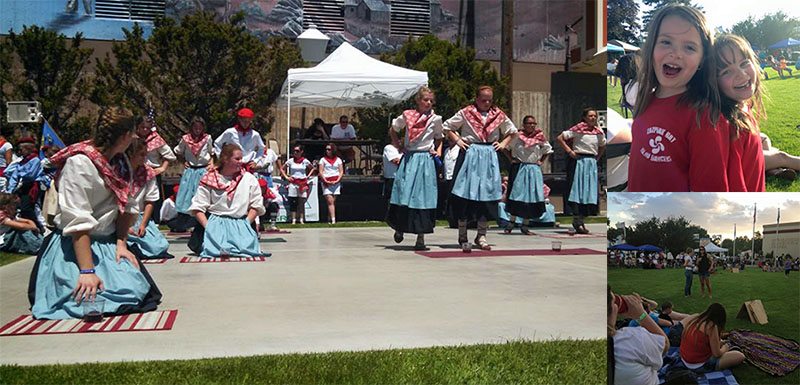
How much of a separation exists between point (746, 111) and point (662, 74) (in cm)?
30

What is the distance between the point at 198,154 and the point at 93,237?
6.11 m

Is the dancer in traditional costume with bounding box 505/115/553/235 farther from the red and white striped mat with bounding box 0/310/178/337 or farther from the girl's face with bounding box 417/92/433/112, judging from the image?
the red and white striped mat with bounding box 0/310/178/337

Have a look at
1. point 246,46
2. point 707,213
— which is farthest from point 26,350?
point 246,46

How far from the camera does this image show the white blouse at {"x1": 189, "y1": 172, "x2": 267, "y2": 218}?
27.7 feet

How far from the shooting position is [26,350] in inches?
157

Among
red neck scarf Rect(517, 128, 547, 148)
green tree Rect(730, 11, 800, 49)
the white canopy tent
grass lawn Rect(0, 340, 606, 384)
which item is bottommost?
grass lawn Rect(0, 340, 606, 384)

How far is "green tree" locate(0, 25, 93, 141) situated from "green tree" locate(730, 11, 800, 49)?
54.7 ft

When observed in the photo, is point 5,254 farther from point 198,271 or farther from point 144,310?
point 144,310

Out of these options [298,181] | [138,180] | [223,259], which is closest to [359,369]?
[138,180]

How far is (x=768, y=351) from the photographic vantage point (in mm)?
2764

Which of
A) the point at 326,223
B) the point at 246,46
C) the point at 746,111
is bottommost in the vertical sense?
the point at 326,223

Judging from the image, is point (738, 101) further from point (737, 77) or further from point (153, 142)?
point (153, 142)

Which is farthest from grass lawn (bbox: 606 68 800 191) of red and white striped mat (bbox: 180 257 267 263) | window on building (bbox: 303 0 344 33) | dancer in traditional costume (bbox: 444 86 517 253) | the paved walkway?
window on building (bbox: 303 0 344 33)

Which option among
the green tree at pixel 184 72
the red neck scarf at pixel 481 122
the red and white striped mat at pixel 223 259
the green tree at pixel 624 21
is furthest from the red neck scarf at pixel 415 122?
the green tree at pixel 184 72
